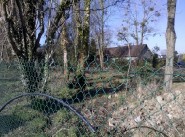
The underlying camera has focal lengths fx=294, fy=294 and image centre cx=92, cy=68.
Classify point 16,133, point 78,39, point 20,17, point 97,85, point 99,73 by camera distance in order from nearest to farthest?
point 99,73, point 97,85, point 16,133, point 20,17, point 78,39

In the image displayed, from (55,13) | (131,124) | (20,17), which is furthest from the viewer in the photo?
(55,13)

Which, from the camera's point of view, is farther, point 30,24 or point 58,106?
point 30,24

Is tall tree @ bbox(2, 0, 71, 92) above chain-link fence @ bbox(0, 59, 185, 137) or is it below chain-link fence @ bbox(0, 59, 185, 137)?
above

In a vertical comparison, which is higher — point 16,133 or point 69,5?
point 69,5

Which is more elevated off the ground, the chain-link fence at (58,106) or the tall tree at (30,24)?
the tall tree at (30,24)

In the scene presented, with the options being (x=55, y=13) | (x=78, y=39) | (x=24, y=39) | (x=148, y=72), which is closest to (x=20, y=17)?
(x=24, y=39)

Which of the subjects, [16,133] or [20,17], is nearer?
[16,133]

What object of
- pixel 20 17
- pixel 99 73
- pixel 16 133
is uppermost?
pixel 20 17

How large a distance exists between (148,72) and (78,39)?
11.7 meters

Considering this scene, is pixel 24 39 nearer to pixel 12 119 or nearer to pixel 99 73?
pixel 12 119

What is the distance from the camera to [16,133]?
180 inches

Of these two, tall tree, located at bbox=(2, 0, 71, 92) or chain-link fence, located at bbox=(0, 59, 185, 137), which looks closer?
chain-link fence, located at bbox=(0, 59, 185, 137)

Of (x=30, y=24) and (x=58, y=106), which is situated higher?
(x=30, y=24)

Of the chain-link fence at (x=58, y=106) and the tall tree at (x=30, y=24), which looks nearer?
the chain-link fence at (x=58, y=106)
